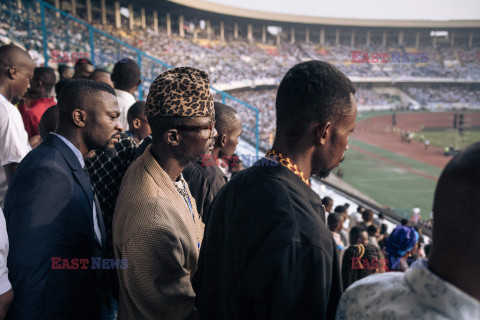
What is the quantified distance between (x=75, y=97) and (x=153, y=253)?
4.70ft

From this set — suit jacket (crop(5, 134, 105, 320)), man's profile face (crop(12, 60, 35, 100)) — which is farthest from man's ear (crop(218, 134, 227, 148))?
man's profile face (crop(12, 60, 35, 100))

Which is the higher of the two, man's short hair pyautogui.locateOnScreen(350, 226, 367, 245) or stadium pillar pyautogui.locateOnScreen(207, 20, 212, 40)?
stadium pillar pyautogui.locateOnScreen(207, 20, 212, 40)

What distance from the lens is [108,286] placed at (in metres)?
2.80

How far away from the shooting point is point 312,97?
5.33ft

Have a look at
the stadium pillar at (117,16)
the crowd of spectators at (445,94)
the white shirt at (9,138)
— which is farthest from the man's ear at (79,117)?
the crowd of spectators at (445,94)

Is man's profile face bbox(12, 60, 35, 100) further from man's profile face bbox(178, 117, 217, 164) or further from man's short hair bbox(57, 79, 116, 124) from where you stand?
man's profile face bbox(178, 117, 217, 164)

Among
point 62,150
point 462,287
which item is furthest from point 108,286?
point 462,287

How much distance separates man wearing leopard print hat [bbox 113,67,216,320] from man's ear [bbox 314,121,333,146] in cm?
94

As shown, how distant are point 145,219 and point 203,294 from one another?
20.0 inches

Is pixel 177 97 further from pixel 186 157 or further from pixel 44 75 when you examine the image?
pixel 44 75

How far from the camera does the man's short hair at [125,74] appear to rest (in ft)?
16.7

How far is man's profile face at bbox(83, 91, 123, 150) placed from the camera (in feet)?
8.95

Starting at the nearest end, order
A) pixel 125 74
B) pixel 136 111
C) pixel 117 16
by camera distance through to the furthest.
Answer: pixel 136 111
pixel 125 74
pixel 117 16

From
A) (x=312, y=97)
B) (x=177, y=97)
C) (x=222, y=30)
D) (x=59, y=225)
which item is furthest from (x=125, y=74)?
(x=222, y=30)
